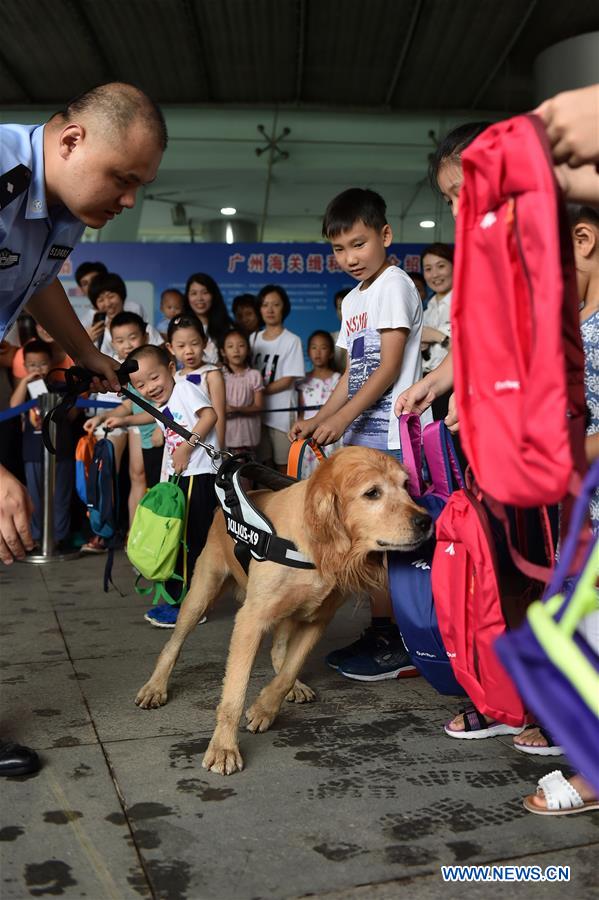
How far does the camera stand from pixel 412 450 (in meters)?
3.11

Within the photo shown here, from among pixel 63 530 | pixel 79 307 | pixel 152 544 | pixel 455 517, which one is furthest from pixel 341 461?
pixel 79 307

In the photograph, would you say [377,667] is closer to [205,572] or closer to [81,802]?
[205,572]

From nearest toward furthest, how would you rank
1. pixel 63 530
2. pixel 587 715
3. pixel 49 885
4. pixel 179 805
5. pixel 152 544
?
pixel 587 715 → pixel 49 885 → pixel 179 805 → pixel 152 544 → pixel 63 530

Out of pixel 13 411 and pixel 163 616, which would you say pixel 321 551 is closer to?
pixel 13 411

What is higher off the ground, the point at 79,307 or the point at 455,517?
the point at 79,307

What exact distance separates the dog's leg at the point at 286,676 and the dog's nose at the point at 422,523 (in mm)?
578

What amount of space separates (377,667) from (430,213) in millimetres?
8183

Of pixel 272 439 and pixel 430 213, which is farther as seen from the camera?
pixel 430 213

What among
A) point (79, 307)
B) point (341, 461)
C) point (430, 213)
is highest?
point (430, 213)

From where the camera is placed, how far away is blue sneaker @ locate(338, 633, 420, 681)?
3.69 meters

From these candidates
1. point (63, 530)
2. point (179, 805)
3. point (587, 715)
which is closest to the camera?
point (587, 715)

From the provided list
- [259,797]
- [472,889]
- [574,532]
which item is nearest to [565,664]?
[574,532]

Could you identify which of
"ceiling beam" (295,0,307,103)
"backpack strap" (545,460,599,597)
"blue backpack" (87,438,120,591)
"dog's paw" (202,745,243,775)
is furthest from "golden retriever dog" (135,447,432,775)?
"ceiling beam" (295,0,307,103)

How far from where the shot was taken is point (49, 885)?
2.04 metres
